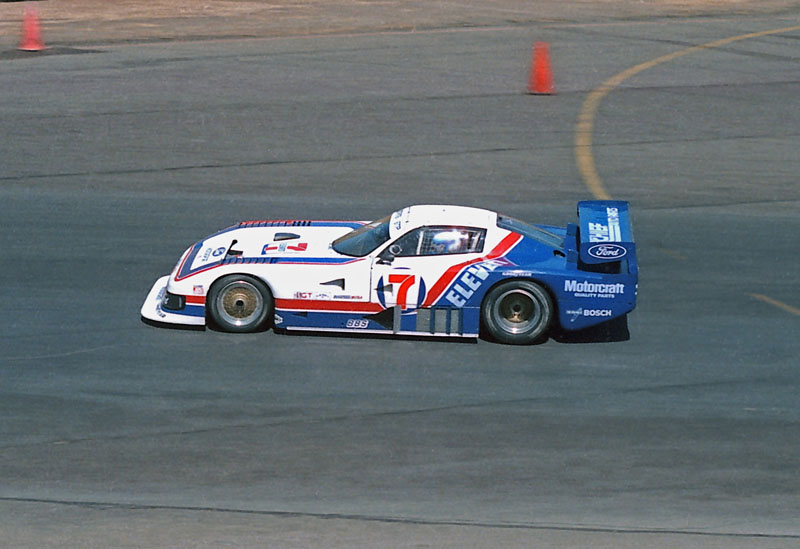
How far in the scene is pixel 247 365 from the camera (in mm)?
12664

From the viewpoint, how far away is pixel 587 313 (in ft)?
43.4

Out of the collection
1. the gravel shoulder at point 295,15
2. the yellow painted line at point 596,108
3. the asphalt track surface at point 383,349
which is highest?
the gravel shoulder at point 295,15

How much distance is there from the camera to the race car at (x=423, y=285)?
13195mm

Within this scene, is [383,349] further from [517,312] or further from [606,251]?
[606,251]

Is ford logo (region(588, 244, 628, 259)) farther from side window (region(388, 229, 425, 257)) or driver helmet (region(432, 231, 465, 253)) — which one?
side window (region(388, 229, 425, 257))

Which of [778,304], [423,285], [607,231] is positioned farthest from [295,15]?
[423,285]

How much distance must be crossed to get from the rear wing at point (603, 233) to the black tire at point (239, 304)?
299 cm

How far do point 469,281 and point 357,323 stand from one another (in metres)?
1.11

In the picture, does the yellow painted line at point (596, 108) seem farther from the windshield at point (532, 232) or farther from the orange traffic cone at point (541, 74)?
the windshield at point (532, 232)

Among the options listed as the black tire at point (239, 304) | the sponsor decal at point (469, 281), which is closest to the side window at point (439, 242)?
the sponsor decal at point (469, 281)

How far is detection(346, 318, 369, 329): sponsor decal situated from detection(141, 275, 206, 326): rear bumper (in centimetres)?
137

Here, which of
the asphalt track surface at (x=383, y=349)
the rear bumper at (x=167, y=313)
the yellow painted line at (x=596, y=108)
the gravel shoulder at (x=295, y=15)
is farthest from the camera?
the gravel shoulder at (x=295, y=15)

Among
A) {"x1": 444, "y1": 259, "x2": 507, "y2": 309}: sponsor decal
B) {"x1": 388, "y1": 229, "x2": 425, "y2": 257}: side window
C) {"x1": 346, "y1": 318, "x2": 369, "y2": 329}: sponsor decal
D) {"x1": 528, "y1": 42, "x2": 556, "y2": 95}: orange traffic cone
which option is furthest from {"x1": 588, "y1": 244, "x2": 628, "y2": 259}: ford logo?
{"x1": 528, "y1": 42, "x2": 556, "y2": 95}: orange traffic cone

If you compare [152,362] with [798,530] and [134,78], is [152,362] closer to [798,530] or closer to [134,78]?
[798,530]
